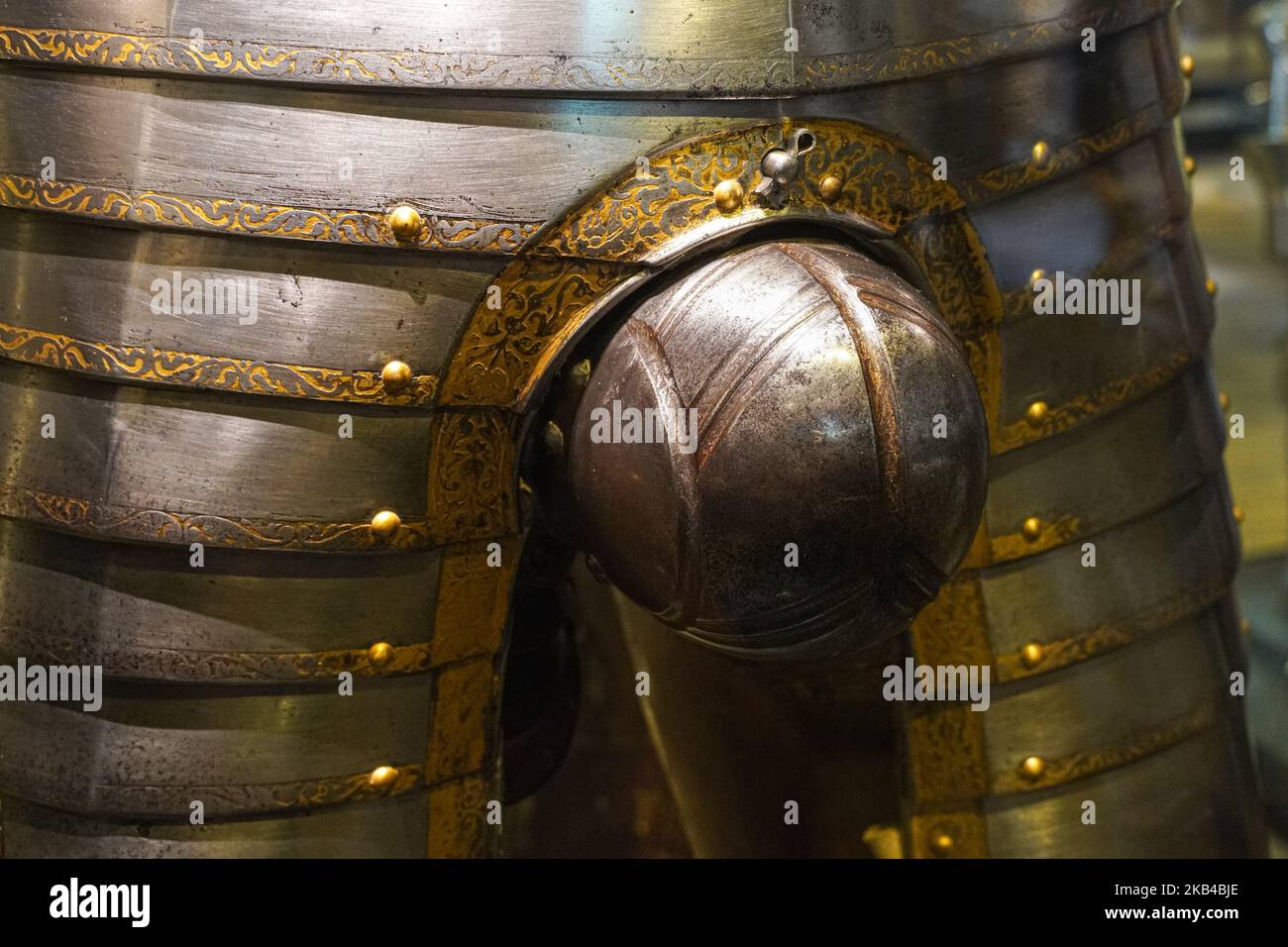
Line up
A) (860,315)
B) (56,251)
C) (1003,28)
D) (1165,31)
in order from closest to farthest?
(860,315), (56,251), (1003,28), (1165,31)

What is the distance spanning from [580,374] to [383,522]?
221mm

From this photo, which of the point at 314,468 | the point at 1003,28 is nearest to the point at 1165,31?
the point at 1003,28

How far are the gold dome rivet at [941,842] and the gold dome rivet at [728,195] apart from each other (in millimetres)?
798

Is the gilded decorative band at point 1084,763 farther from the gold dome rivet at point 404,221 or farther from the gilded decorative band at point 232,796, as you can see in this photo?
the gold dome rivet at point 404,221

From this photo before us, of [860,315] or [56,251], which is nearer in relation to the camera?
[860,315]

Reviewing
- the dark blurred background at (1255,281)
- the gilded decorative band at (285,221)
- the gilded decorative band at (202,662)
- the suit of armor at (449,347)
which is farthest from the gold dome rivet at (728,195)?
the dark blurred background at (1255,281)

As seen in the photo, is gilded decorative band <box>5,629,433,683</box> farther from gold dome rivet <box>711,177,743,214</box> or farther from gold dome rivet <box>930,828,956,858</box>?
gold dome rivet <box>930,828,956,858</box>

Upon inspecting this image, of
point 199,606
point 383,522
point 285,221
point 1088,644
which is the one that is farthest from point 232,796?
point 1088,644

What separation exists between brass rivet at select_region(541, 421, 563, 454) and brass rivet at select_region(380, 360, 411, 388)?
147mm

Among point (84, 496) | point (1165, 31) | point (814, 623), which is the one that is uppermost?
point (1165, 31)

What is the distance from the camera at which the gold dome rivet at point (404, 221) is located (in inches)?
55.5

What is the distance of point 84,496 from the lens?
4.86 ft
